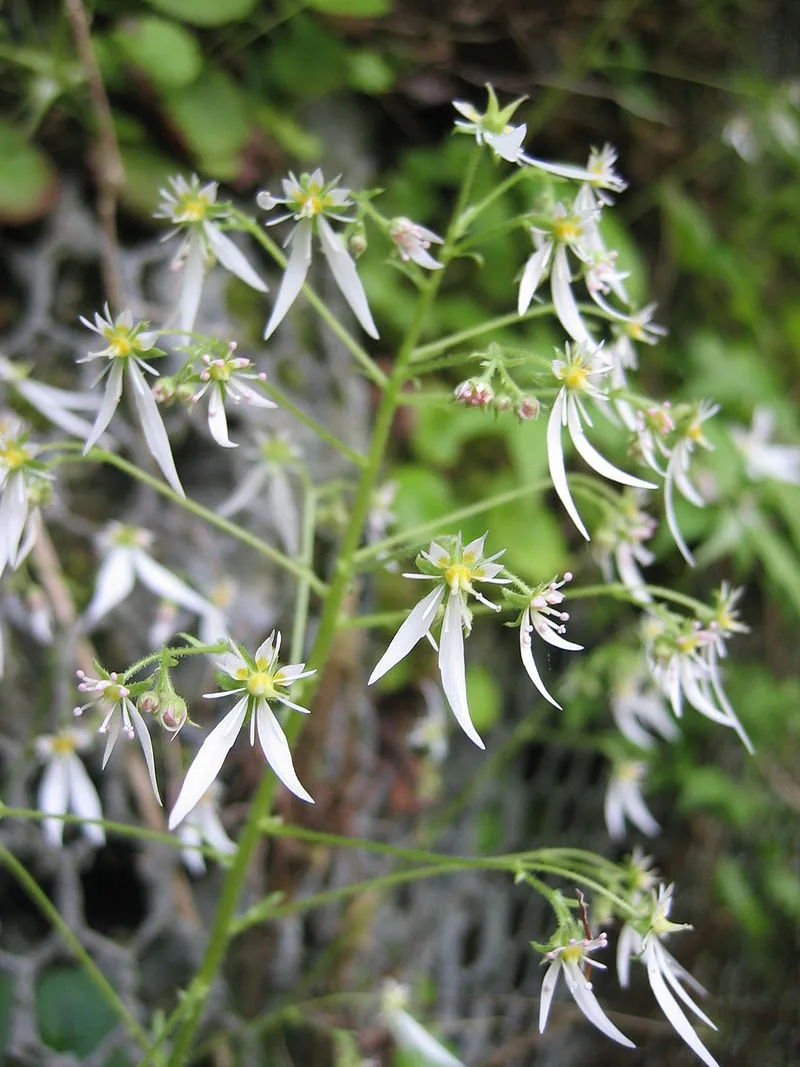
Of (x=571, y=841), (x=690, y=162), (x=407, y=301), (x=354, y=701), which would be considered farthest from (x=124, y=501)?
(x=690, y=162)

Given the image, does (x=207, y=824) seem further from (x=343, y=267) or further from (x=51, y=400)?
(x=343, y=267)

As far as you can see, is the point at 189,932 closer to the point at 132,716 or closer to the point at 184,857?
the point at 184,857

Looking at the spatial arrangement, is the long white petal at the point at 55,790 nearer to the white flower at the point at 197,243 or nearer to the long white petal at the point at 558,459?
the white flower at the point at 197,243

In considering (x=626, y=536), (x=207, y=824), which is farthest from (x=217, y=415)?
(x=207, y=824)

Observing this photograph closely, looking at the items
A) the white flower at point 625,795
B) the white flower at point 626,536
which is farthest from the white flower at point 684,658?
the white flower at point 625,795

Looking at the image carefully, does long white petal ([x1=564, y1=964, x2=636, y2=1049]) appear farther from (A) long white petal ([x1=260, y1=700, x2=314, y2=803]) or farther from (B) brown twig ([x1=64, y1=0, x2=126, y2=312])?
(B) brown twig ([x1=64, y1=0, x2=126, y2=312])

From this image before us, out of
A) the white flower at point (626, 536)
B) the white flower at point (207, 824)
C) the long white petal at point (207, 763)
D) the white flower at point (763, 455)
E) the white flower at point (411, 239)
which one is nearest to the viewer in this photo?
the long white petal at point (207, 763)
